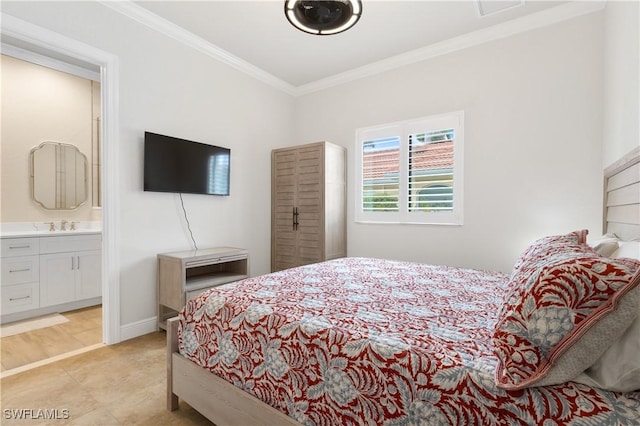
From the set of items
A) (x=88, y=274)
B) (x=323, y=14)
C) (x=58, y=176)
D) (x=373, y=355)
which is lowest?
(x=88, y=274)

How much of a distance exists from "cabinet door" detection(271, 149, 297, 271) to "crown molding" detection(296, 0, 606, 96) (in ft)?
3.99

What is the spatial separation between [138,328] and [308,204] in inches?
85.6

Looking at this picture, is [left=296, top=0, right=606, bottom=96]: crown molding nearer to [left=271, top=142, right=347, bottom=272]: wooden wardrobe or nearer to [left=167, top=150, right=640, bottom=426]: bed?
[left=271, top=142, right=347, bottom=272]: wooden wardrobe

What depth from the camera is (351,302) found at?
1.62 metres

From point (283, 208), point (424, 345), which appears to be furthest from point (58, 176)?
point (424, 345)

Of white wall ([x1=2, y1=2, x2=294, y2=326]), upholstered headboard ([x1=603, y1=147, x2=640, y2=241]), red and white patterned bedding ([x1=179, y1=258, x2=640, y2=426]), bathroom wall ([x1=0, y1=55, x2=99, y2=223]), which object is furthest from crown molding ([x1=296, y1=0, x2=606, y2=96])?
bathroom wall ([x1=0, y1=55, x2=99, y2=223])

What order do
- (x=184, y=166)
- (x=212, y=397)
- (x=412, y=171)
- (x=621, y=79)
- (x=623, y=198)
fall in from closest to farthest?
(x=212, y=397) < (x=623, y=198) < (x=621, y=79) < (x=184, y=166) < (x=412, y=171)

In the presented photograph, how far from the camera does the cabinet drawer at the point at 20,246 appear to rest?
3.09m

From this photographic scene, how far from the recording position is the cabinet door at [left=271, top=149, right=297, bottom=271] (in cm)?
407

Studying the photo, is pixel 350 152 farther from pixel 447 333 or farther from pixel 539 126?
pixel 447 333

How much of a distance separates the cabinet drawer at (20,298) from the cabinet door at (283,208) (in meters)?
2.55

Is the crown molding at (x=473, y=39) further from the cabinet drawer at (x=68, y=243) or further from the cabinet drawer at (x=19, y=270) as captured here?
the cabinet drawer at (x=19, y=270)

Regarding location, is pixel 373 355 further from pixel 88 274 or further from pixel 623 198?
pixel 88 274

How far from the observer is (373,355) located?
1109 millimetres
